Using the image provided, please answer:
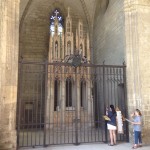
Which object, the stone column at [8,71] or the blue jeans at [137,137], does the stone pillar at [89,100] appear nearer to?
the blue jeans at [137,137]

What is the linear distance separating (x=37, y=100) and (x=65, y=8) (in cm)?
653

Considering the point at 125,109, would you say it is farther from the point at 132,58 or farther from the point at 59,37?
the point at 59,37

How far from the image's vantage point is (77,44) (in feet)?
44.2

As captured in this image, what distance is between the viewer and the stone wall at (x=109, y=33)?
34.3 feet

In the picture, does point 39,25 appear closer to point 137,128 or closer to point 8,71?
point 8,71

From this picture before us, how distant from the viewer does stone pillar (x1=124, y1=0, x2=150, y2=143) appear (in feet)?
27.0

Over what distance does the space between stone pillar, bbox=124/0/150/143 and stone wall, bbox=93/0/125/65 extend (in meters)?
1.40

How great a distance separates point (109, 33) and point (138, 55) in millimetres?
3781

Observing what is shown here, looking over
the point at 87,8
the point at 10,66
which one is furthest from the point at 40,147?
the point at 87,8

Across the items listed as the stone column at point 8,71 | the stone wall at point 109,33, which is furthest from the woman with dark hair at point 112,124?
the stone column at point 8,71

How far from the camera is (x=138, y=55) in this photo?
841 centimetres

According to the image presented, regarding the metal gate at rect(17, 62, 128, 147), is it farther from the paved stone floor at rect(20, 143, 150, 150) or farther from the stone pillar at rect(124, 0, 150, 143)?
the paved stone floor at rect(20, 143, 150, 150)

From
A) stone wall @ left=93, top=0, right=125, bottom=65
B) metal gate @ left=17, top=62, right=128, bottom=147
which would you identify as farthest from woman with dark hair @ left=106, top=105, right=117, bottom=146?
stone wall @ left=93, top=0, right=125, bottom=65

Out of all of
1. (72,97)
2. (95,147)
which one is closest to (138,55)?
(95,147)
